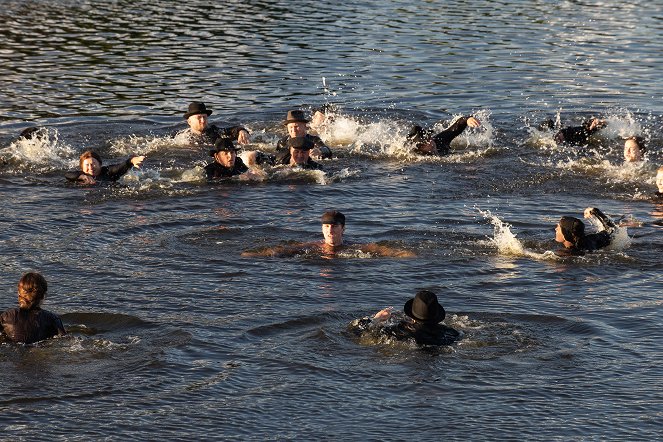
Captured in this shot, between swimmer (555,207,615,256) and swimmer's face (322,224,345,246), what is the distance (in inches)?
121

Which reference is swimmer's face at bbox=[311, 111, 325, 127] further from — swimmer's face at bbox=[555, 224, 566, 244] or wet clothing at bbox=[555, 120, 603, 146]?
swimmer's face at bbox=[555, 224, 566, 244]

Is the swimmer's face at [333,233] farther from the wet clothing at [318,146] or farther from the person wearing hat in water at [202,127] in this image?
the person wearing hat in water at [202,127]

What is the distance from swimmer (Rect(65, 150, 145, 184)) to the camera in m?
21.5

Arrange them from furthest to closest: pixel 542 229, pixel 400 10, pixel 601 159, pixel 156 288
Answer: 1. pixel 400 10
2. pixel 601 159
3. pixel 542 229
4. pixel 156 288

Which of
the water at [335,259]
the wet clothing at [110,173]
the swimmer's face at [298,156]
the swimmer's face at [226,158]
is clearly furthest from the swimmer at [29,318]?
the swimmer's face at [298,156]

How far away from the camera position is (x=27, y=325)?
45.3 ft

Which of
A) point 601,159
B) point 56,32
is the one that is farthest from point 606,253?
point 56,32

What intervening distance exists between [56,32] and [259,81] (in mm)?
9552

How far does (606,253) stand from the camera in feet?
58.5

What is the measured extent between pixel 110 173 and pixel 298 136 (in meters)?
3.60

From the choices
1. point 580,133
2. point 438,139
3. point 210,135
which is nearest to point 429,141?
→ point 438,139

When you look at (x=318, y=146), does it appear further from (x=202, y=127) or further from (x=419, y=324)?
(x=419, y=324)

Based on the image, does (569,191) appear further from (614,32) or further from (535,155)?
(614,32)

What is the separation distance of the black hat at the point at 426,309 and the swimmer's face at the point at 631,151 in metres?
10.1
